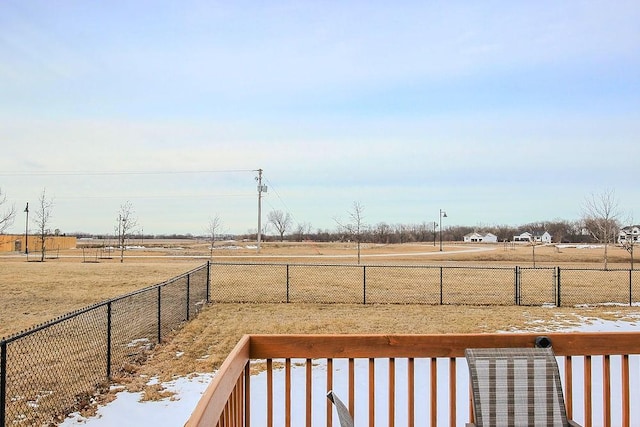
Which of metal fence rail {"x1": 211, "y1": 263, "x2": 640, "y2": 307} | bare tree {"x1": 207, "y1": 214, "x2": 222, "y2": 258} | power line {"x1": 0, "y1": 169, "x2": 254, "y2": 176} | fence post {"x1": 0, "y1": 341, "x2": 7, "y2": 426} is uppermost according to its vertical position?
power line {"x1": 0, "y1": 169, "x2": 254, "y2": 176}

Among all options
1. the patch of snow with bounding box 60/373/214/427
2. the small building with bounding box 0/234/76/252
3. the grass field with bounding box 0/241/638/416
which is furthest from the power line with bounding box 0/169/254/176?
the patch of snow with bounding box 60/373/214/427

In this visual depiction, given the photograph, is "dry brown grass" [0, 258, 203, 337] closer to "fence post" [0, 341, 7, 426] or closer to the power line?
"fence post" [0, 341, 7, 426]

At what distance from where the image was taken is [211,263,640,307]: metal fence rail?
12820 millimetres

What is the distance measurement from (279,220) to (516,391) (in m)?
68.2

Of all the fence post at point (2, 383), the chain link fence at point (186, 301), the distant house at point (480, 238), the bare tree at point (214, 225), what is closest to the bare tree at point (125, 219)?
the bare tree at point (214, 225)

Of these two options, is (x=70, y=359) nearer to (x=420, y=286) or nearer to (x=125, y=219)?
(x=420, y=286)

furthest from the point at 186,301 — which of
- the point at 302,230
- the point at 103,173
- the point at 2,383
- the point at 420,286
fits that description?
the point at 302,230

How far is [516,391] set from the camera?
2.15m

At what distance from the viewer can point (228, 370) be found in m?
1.81

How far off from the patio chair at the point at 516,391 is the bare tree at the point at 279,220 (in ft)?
223

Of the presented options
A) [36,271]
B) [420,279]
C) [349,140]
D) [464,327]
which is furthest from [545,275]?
[36,271]

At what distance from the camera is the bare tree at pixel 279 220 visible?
70.2 meters

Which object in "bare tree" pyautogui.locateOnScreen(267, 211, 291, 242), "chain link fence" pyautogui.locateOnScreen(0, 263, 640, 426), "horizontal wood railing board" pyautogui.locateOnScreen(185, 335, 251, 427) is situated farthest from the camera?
"bare tree" pyautogui.locateOnScreen(267, 211, 291, 242)

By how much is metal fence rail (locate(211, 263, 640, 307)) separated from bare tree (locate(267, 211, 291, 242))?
48.6 meters
